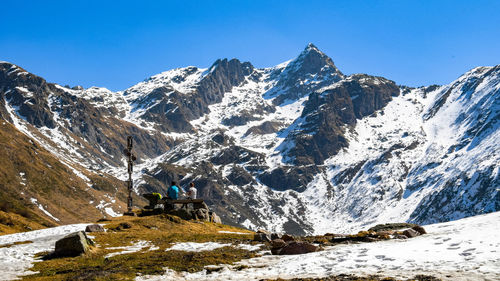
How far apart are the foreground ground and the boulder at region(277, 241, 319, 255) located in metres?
0.89

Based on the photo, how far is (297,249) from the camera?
28328mm

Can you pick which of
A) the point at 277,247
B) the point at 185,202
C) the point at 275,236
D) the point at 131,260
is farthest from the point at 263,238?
the point at 185,202

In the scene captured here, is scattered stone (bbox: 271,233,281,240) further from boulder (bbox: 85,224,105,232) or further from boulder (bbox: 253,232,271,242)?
boulder (bbox: 85,224,105,232)

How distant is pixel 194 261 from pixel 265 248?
18.8 feet

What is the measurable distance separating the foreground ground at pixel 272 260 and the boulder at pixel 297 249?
893 mm

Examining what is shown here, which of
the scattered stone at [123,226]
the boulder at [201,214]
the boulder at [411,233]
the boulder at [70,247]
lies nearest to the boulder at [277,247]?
the boulder at [411,233]

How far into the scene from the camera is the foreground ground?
69.6 feet

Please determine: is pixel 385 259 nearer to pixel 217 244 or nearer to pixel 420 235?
pixel 420 235

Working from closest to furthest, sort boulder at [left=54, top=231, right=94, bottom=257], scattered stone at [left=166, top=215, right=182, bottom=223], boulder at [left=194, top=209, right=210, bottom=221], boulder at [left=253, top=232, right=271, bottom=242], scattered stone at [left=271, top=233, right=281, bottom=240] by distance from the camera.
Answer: boulder at [left=54, top=231, right=94, bottom=257] < boulder at [left=253, top=232, right=271, bottom=242] < scattered stone at [left=271, top=233, right=281, bottom=240] < scattered stone at [left=166, top=215, right=182, bottom=223] < boulder at [left=194, top=209, right=210, bottom=221]

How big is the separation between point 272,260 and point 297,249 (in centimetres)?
199

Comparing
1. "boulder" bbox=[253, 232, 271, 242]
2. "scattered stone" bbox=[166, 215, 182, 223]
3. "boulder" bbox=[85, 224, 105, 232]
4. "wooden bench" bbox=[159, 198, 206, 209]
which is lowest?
"boulder" bbox=[253, 232, 271, 242]

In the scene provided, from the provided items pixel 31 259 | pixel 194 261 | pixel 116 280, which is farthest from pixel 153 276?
pixel 31 259

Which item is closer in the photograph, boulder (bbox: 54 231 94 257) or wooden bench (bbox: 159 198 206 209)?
boulder (bbox: 54 231 94 257)

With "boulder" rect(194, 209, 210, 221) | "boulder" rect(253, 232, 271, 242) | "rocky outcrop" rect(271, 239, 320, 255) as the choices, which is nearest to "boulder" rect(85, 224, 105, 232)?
"boulder" rect(194, 209, 210, 221)
